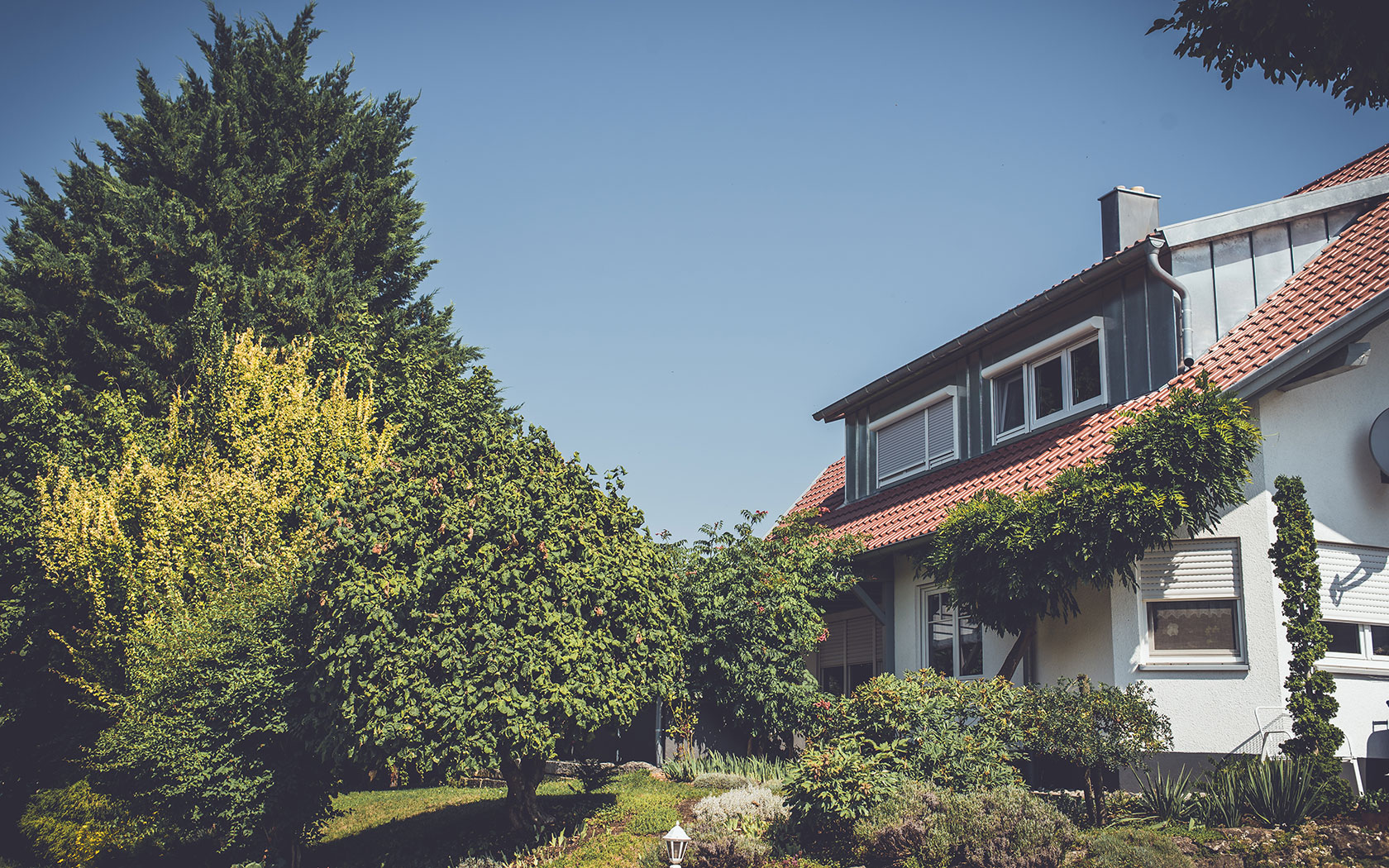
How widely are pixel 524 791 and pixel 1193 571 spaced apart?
8.35m

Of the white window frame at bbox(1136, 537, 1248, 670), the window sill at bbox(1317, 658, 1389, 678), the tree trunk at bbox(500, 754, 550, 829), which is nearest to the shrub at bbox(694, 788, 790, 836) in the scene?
the tree trunk at bbox(500, 754, 550, 829)

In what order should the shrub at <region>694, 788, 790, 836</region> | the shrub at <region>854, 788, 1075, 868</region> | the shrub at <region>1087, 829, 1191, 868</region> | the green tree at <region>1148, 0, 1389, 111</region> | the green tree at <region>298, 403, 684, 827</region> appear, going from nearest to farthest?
the green tree at <region>1148, 0, 1389, 111</region> → the shrub at <region>1087, 829, 1191, 868</region> → the shrub at <region>854, 788, 1075, 868</region> → the green tree at <region>298, 403, 684, 827</region> → the shrub at <region>694, 788, 790, 836</region>

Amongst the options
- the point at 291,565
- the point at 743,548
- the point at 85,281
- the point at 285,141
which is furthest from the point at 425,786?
the point at 285,141

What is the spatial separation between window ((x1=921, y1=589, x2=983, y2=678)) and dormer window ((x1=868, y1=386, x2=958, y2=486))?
2.88 m

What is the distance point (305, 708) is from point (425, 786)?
8.53m

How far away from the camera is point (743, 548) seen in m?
14.7

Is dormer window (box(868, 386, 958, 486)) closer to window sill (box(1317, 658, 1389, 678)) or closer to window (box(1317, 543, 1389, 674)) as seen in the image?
window (box(1317, 543, 1389, 674))

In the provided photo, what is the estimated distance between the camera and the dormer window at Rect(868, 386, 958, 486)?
1722cm

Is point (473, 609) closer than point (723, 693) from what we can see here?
Yes

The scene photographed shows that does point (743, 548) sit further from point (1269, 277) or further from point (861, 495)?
point (1269, 277)

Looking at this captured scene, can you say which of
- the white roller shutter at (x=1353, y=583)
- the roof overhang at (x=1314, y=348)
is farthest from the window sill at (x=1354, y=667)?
the roof overhang at (x=1314, y=348)

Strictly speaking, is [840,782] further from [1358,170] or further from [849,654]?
[1358,170]

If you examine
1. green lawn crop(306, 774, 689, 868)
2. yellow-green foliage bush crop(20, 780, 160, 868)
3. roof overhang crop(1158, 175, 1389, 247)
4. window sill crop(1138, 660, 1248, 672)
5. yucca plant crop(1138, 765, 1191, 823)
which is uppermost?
roof overhang crop(1158, 175, 1389, 247)

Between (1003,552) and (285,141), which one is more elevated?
(285,141)
